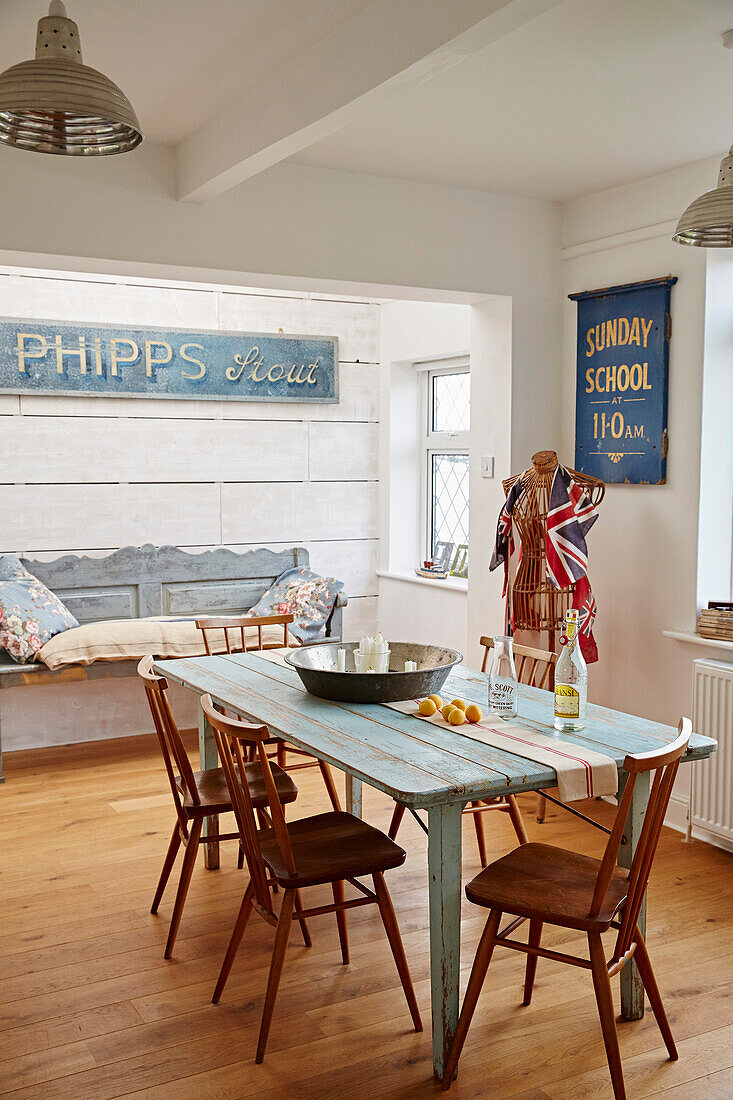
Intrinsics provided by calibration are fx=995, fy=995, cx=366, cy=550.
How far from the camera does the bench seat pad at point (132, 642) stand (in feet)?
15.7

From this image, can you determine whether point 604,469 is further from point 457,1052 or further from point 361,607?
point 457,1052

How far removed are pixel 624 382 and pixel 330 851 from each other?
2.62 meters

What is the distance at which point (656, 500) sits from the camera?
13.8 ft

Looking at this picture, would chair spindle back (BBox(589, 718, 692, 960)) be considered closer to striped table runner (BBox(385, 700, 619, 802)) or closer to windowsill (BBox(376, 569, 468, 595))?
striped table runner (BBox(385, 700, 619, 802))

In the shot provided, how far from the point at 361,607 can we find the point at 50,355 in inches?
95.6

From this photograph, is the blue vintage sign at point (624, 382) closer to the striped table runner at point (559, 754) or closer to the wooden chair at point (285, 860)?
the striped table runner at point (559, 754)

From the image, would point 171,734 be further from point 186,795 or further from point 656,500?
point 656,500

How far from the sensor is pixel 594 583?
4547 millimetres

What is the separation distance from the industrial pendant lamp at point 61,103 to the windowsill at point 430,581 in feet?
12.0

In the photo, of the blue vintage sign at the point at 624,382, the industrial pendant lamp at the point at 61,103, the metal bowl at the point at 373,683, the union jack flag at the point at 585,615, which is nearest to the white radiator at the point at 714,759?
the union jack flag at the point at 585,615

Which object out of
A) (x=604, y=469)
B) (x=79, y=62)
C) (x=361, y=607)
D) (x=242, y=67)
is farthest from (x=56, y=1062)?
(x=361, y=607)

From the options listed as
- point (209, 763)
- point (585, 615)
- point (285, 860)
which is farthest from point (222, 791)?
point (585, 615)

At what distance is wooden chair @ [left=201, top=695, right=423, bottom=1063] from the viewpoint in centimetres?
241

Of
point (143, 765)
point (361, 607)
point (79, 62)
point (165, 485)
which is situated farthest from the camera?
point (361, 607)
